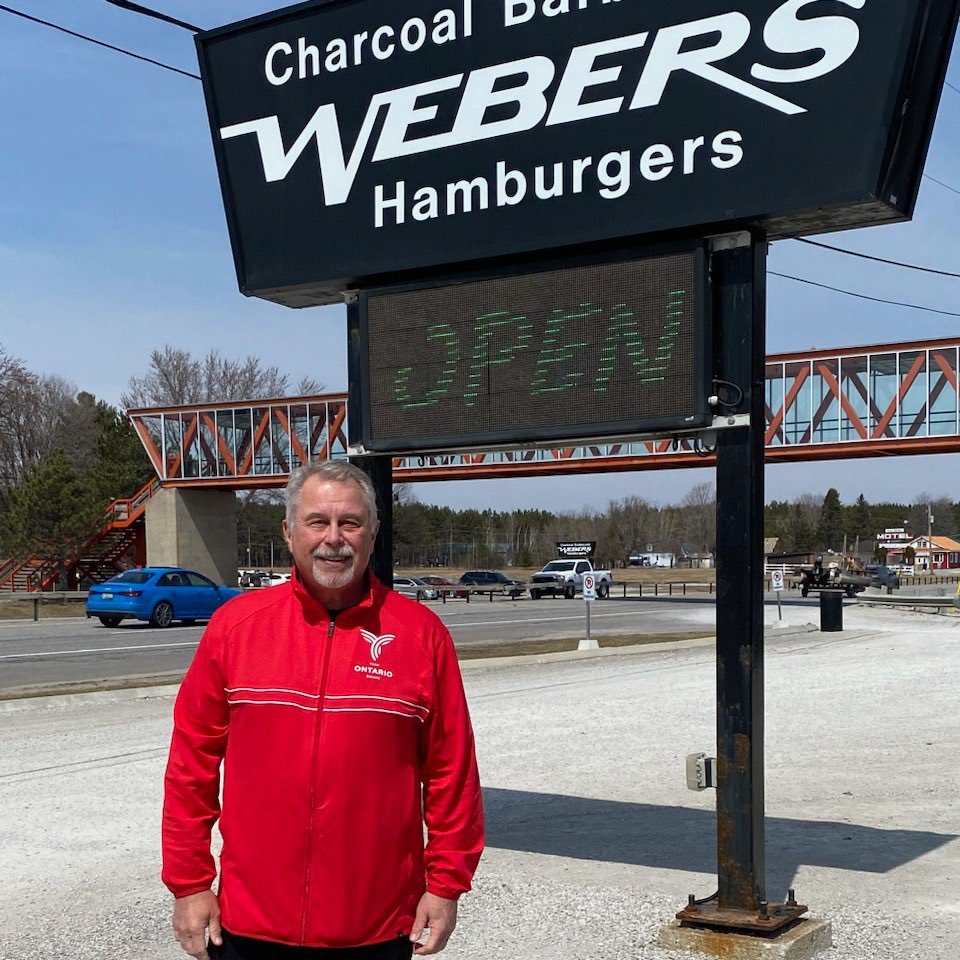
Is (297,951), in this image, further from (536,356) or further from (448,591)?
(448,591)

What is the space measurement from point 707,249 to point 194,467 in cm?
5727

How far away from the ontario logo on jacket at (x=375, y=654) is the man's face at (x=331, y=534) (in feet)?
0.52

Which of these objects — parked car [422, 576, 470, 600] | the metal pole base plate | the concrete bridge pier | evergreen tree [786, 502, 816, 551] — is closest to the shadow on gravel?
the metal pole base plate

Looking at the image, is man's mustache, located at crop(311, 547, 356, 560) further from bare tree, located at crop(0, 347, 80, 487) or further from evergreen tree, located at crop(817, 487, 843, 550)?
evergreen tree, located at crop(817, 487, 843, 550)

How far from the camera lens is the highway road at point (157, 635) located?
65.5 feet

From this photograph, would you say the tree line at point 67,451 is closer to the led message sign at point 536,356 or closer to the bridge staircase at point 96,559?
the bridge staircase at point 96,559

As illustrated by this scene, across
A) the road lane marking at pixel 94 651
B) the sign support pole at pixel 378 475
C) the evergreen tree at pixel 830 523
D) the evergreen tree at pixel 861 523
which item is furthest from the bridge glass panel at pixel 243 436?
the evergreen tree at pixel 861 523

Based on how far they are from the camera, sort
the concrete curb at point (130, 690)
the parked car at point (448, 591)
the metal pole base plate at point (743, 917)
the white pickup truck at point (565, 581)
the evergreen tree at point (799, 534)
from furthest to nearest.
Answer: the evergreen tree at point (799, 534) < the parked car at point (448, 591) < the white pickup truck at point (565, 581) < the concrete curb at point (130, 690) < the metal pole base plate at point (743, 917)

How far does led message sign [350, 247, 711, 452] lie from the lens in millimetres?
5918

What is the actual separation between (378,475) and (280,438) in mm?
53795

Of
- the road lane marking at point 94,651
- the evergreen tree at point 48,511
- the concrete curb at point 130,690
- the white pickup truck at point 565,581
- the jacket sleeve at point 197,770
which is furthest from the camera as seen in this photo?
the white pickup truck at point 565,581

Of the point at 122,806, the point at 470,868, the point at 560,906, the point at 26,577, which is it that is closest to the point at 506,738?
the point at 122,806

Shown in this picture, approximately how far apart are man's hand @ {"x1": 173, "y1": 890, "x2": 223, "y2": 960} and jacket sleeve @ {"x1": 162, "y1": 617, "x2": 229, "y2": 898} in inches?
1.1

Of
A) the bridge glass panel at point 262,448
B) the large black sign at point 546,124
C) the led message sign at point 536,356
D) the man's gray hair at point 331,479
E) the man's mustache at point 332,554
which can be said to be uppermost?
the bridge glass panel at point 262,448
